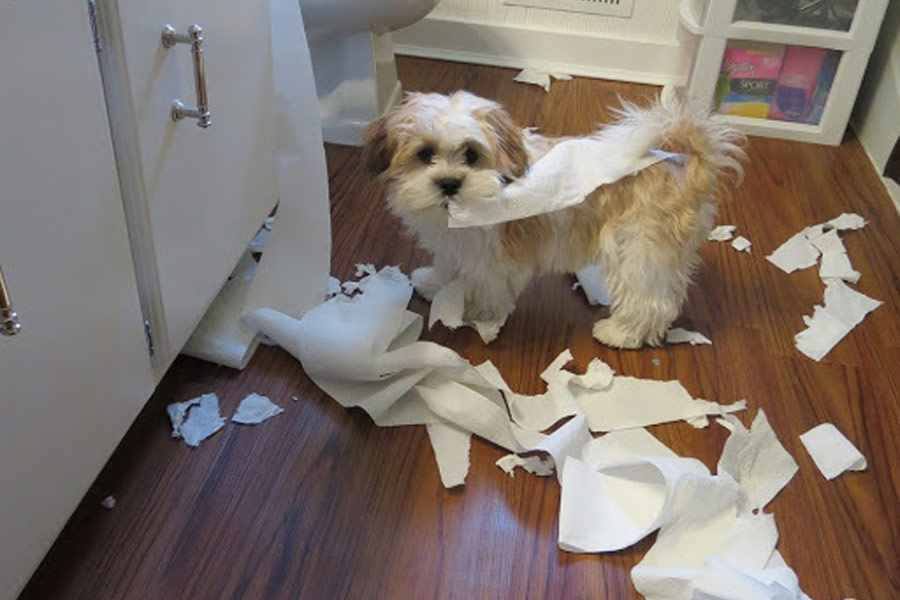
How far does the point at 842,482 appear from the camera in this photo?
4.42ft

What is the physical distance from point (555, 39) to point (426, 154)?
4.90 feet

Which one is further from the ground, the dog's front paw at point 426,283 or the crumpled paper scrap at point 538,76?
the crumpled paper scrap at point 538,76

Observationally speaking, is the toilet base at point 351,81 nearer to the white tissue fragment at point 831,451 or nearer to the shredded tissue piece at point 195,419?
the shredded tissue piece at point 195,419

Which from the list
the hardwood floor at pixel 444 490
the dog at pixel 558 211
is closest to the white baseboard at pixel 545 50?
the hardwood floor at pixel 444 490

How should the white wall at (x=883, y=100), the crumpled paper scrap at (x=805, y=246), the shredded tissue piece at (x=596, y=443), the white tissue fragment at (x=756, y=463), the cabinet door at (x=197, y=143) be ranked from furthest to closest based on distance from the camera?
the white wall at (x=883, y=100)
the crumpled paper scrap at (x=805, y=246)
the white tissue fragment at (x=756, y=463)
the shredded tissue piece at (x=596, y=443)
the cabinet door at (x=197, y=143)

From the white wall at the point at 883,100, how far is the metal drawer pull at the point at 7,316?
6.78 ft

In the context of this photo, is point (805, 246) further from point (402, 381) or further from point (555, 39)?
point (555, 39)

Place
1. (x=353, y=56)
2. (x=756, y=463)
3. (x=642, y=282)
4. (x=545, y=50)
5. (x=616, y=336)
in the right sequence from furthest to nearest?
(x=545, y=50)
(x=353, y=56)
(x=616, y=336)
(x=642, y=282)
(x=756, y=463)

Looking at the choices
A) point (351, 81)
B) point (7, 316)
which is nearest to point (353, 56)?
point (351, 81)

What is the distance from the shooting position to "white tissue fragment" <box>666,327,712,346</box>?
5.33ft

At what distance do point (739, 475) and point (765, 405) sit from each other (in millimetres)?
199

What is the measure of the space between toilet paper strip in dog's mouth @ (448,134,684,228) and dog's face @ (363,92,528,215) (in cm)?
2

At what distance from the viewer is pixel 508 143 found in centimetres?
139

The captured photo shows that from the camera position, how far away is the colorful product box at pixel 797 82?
91.3 inches
